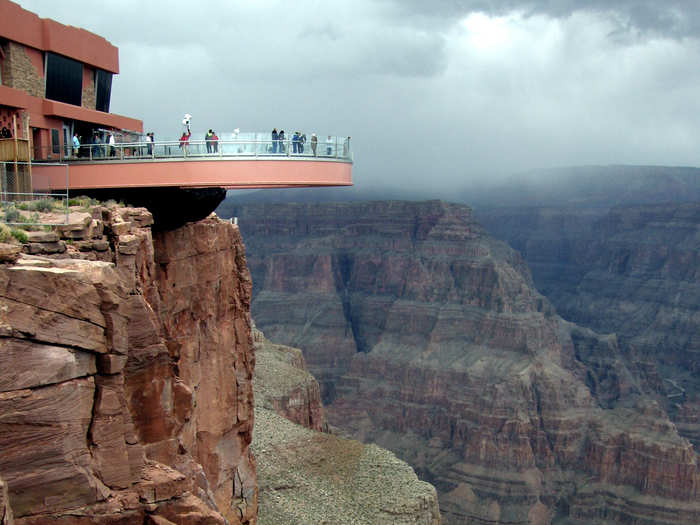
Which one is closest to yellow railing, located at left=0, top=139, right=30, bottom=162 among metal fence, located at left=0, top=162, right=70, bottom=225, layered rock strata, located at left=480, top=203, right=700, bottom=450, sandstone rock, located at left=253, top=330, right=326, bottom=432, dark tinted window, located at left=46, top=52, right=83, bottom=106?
metal fence, located at left=0, top=162, right=70, bottom=225

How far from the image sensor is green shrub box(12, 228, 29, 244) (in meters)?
13.5

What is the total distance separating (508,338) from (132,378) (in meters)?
103

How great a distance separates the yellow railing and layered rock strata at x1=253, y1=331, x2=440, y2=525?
23323 mm

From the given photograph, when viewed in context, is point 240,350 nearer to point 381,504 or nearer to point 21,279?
point 381,504

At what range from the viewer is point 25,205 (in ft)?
58.9

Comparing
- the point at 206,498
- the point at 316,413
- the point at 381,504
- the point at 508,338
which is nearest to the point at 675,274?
the point at 508,338

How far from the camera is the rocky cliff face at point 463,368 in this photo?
3573 inches

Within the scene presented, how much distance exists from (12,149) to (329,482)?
29403 millimetres

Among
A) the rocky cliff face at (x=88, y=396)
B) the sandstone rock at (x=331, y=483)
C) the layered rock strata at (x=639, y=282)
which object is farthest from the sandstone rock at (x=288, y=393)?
the layered rock strata at (x=639, y=282)

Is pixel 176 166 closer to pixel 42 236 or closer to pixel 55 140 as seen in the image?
pixel 55 140

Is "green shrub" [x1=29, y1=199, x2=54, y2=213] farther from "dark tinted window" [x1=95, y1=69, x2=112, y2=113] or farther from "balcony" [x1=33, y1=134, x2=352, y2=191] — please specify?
"dark tinted window" [x1=95, y1=69, x2=112, y2=113]

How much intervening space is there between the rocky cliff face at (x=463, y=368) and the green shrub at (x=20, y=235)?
272 ft

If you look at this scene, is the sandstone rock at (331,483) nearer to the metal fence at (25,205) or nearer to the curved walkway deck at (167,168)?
the curved walkway deck at (167,168)

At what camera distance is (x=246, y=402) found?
1215 inches
